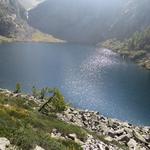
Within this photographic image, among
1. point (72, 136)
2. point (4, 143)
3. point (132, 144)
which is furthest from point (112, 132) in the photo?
point (4, 143)

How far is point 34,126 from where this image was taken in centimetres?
3678

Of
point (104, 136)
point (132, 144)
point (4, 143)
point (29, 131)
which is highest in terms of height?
point (4, 143)

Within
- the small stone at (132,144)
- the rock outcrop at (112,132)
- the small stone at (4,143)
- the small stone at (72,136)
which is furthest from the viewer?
the rock outcrop at (112,132)

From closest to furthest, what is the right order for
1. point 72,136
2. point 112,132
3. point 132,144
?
point 72,136 → point 132,144 → point 112,132

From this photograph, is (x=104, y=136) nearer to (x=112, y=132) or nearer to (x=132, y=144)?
(x=112, y=132)

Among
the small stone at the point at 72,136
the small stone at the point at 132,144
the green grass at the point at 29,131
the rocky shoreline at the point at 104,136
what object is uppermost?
the green grass at the point at 29,131

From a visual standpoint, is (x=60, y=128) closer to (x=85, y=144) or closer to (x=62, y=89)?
(x=85, y=144)

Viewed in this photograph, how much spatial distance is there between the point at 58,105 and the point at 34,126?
1171 inches

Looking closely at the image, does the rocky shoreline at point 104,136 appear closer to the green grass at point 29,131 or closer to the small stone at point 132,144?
the small stone at point 132,144

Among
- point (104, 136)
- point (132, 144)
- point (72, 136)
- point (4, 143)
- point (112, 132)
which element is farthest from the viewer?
point (112, 132)

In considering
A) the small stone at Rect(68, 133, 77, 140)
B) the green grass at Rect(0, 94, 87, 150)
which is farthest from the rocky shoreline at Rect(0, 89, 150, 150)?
the green grass at Rect(0, 94, 87, 150)

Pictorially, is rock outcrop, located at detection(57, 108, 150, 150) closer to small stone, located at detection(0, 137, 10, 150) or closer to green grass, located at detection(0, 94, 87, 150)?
green grass, located at detection(0, 94, 87, 150)

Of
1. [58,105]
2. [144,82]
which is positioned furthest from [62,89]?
[58,105]

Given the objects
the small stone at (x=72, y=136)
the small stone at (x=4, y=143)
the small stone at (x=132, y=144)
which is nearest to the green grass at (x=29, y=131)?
the small stone at (x=4, y=143)
